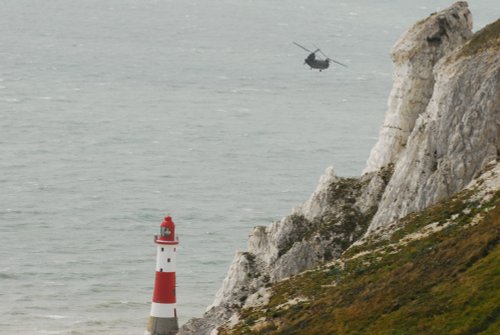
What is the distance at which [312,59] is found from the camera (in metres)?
125

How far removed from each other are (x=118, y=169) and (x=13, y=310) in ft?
203

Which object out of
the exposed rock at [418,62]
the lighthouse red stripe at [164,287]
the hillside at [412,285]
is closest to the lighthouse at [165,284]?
the lighthouse red stripe at [164,287]

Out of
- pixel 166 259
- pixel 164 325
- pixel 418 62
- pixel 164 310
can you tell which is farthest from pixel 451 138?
pixel 164 325

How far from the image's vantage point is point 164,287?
249ft

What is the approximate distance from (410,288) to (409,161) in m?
15.6

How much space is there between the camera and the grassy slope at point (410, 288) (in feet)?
133

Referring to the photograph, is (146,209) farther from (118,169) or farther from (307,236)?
(307,236)

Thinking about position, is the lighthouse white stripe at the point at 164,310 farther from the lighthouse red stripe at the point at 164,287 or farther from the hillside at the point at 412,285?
the hillside at the point at 412,285

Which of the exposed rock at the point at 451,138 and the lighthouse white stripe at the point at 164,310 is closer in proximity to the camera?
the exposed rock at the point at 451,138

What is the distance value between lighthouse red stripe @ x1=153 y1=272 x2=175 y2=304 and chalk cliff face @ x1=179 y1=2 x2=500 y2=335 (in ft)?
35.1

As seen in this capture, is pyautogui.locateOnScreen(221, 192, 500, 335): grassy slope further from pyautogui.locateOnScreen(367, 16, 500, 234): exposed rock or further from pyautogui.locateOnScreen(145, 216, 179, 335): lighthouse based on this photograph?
pyautogui.locateOnScreen(145, 216, 179, 335): lighthouse

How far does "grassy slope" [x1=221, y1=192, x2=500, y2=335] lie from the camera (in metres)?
40.5

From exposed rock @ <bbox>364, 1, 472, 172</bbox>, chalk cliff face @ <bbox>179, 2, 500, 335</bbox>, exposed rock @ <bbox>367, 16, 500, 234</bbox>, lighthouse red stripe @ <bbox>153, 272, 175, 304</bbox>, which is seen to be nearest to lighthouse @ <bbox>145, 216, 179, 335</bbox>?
lighthouse red stripe @ <bbox>153, 272, 175, 304</bbox>

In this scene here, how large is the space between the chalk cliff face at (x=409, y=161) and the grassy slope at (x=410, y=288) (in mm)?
2618
